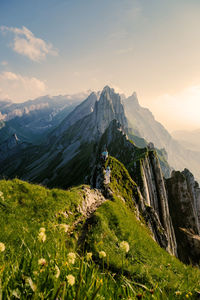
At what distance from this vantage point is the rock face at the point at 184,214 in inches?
1972

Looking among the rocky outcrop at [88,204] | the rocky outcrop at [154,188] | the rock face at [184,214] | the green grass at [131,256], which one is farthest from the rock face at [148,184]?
the green grass at [131,256]

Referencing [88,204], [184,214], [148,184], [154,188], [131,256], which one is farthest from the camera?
[184,214]

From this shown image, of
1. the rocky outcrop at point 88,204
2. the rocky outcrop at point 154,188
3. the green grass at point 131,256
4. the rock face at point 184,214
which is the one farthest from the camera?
the rock face at point 184,214

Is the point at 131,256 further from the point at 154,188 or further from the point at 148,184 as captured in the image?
the point at 154,188

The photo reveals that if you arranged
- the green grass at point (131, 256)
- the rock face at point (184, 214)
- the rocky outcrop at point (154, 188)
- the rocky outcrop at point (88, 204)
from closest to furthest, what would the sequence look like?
the green grass at point (131, 256)
the rocky outcrop at point (88, 204)
the rocky outcrop at point (154, 188)
the rock face at point (184, 214)

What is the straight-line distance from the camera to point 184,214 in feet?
205

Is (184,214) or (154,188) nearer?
(154,188)

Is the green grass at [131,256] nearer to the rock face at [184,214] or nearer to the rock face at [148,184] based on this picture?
the rock face at [148,184]

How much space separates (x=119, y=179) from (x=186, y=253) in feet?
127

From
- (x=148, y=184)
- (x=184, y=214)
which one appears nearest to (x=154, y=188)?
(x=148, y=184)

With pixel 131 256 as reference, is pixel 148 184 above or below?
above

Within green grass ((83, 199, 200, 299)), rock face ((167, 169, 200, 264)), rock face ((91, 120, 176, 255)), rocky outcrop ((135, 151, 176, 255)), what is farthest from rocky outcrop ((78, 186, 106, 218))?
rock face ((167, 169, 200, 264))

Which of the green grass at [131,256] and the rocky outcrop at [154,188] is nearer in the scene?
the green grass at [131,256]

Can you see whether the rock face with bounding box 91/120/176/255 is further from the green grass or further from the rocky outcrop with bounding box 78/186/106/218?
the green grass
